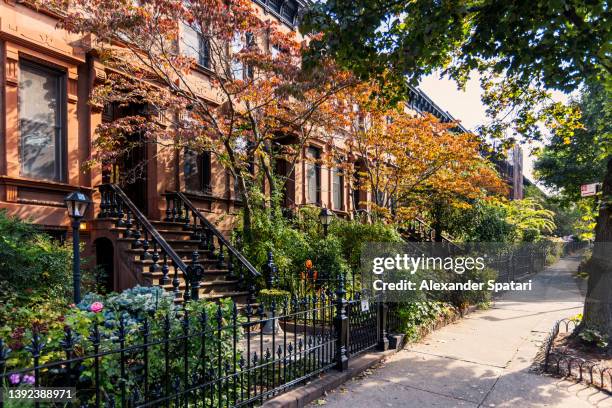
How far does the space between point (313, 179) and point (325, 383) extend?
11.5 metres

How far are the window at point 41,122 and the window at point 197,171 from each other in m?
3.31

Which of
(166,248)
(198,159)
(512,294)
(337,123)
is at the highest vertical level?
(337,123)

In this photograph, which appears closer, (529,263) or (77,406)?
(77,406)

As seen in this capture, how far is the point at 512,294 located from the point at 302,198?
25.3 ft

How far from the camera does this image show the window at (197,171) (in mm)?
11625

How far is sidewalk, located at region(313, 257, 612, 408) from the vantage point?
514 cm

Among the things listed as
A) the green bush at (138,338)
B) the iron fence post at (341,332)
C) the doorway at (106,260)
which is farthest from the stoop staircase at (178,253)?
the green bush at (138,338)

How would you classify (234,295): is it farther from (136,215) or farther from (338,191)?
(338,191)

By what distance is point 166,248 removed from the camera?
8.13 meters

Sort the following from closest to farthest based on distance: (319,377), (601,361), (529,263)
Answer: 1. (319,377)
2. (601,361)
3. (529,263)

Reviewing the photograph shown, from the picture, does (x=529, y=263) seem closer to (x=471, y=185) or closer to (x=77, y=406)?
(x=471, y=185)

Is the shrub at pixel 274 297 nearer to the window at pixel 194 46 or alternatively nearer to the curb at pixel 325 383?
the curb at pixel 325 383

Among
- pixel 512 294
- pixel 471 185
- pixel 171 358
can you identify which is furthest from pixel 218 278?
pixel 512 294

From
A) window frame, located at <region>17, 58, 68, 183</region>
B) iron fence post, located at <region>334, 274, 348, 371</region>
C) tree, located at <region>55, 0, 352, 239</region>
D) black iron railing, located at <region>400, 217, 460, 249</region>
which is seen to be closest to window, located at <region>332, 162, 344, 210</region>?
black iron railing, located at <region>400, 217, 460, 249</region>
